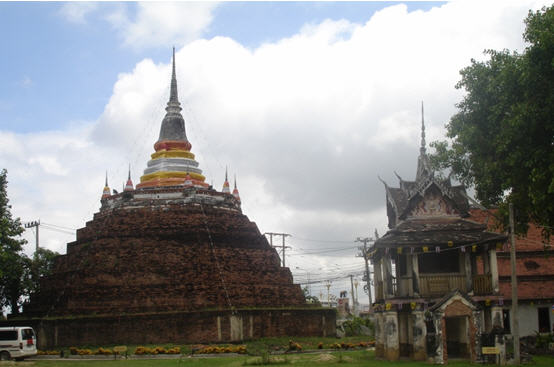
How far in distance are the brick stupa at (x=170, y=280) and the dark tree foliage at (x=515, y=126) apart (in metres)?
11.3

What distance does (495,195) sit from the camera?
1028 inches

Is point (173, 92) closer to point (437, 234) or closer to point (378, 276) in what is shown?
point (378, 276)

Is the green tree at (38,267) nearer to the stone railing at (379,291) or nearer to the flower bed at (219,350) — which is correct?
the flower bed at (219,350)

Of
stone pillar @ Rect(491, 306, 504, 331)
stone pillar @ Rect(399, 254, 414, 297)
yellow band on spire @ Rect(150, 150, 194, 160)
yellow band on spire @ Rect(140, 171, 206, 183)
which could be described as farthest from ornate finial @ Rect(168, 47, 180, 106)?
stone pillar @ Rect(491, 306, 504, 331)

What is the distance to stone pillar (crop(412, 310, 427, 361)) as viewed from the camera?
22672 millimetres

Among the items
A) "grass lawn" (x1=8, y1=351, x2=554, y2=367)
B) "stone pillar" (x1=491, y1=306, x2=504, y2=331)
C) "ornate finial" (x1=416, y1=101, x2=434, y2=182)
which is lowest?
"grass lawn" (x1=8, y1=351, x2=554, y2=367)

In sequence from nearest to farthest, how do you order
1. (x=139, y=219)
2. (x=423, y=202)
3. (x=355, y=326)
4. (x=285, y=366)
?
(x=285, y=366), (x=423, y=202), (x=139, y=219), (x=355, y=326)

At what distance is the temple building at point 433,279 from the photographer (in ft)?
74.0

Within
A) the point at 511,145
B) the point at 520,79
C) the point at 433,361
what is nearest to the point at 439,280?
the point at 433,361

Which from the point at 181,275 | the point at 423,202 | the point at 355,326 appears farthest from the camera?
the point at 355,326

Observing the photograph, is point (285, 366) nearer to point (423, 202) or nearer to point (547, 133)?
point (423, 202)

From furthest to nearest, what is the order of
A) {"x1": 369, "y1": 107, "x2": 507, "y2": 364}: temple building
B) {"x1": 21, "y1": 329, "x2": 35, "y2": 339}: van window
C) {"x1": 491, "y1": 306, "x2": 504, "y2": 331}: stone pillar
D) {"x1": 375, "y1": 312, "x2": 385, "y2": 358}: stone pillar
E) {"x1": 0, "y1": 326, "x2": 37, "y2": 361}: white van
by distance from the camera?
{"x1": 21, "y1": 329, "x2": 35, "y2": 339}: van window, {"x1": 0, "y1": 326, "x2": 37, "y2": 361}: white van, {"x1": 375, "y1": 312, "x2": 385, "y2": 358}: stone pillar, {"x1": 491, "y1": 306, "x2": 504, "y2": 331}: stone pillar, {"x1": 369, "y1": 107, "x2": 507, "y2": 364}: temple building

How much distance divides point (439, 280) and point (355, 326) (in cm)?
1662

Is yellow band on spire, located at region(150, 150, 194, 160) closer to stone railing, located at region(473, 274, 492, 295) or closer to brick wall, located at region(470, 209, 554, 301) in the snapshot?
brick wall, located at region(470, 209, 554, 301)
